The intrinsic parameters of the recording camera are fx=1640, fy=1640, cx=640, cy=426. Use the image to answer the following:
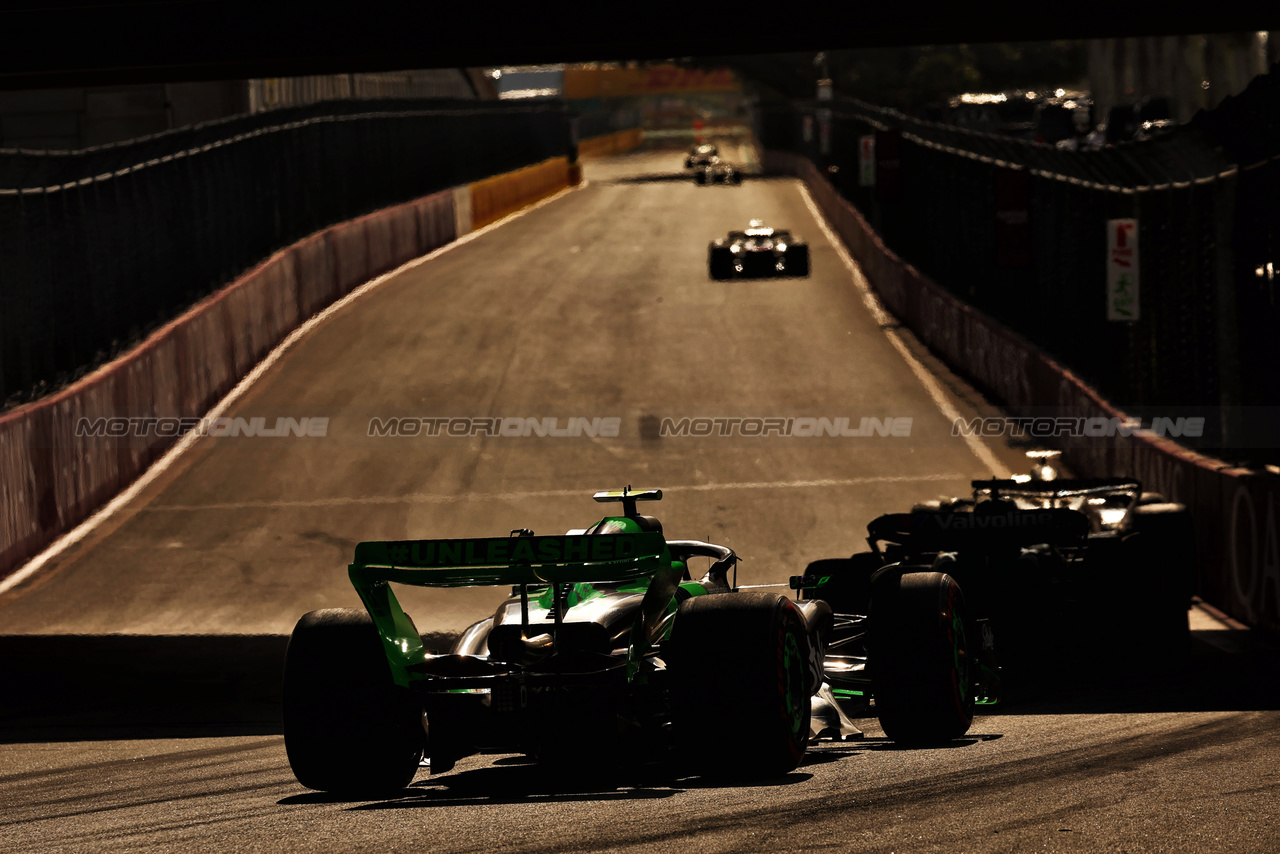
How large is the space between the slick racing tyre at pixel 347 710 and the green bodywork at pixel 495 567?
0.37 ft

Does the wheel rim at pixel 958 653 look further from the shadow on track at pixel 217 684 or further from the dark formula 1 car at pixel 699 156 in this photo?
the dark formula 1 car at pixel 699 156

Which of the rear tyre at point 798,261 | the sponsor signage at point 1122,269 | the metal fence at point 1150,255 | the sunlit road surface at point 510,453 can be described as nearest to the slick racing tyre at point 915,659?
the metal fence at point 1150,255

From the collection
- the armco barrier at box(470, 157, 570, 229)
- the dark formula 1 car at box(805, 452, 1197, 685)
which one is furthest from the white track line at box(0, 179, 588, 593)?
the dark formula 1 car at box(805, 452, 1197, 685)

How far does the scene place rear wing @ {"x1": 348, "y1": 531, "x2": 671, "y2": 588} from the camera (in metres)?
6.71

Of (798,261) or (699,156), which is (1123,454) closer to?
(798,261)

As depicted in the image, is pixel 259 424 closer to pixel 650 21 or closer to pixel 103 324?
pixel 103 324

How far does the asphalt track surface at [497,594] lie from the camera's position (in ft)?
19.7

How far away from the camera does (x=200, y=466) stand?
1975 cm

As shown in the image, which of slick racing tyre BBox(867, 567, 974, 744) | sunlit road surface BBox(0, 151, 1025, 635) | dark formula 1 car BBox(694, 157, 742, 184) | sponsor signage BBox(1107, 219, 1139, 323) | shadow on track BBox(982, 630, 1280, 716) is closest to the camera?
slick racing tyre BBox(867, 567, 974, 744)

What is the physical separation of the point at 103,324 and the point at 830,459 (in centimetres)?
863

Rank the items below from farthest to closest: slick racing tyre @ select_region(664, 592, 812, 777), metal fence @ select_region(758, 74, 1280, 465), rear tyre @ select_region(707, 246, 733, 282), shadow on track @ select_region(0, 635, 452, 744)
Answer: rear tyre @ select_region(707, 246, 733, 282)
metal fence @ select_region(758, 74, 1280, 465)
shadow on track @ select_region(0, 635, 452, 744)
slick racing tyre @ select_region(664, 592, 812, 777)

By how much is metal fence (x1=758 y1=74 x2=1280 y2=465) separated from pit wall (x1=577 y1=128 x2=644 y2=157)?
245 feet

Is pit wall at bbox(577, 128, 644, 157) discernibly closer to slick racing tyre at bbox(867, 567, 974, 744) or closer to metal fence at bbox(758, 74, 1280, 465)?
metal fence at bbox(758, 74, 1280, 465)

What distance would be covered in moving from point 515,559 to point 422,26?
883cm
